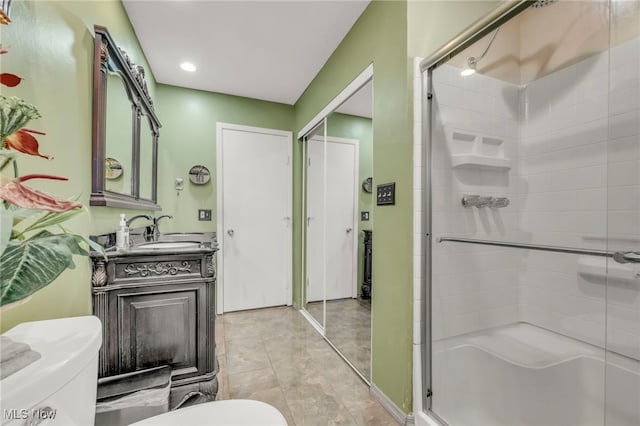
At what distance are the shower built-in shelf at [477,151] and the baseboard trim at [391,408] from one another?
1.39 meters

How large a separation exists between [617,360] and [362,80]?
6.71ft

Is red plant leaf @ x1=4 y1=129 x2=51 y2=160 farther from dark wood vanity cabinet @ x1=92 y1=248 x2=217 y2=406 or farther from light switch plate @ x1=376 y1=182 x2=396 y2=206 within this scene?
light switch plate @ x1=376 y1=182 x2=396 y2=206

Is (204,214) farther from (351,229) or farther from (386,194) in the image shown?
(386,194)

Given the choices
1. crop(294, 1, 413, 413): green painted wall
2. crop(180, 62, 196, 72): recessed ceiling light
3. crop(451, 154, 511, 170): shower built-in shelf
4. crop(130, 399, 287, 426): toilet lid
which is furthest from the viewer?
crop(180, 62, 196, 72): recessed ceiling light

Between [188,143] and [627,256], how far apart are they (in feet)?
11.0

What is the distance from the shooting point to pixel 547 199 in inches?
67.3

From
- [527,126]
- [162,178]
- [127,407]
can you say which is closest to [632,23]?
[527,126]

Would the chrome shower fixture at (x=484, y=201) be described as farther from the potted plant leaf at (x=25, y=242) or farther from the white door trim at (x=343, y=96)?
the potted plant leaf at (x=25, y=242)

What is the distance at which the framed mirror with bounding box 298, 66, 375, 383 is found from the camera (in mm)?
1899

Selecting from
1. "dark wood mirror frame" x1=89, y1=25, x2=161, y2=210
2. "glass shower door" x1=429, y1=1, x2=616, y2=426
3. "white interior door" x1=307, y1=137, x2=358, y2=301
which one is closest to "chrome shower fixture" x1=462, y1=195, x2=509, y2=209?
"glass shower door" x1=429, y1=1, x2=616, y2=426

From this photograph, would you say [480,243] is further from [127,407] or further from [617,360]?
[127,407]

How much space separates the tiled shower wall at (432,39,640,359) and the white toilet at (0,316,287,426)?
1094 mm

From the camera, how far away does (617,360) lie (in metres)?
1.28

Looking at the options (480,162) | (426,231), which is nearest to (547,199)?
(480,162)
